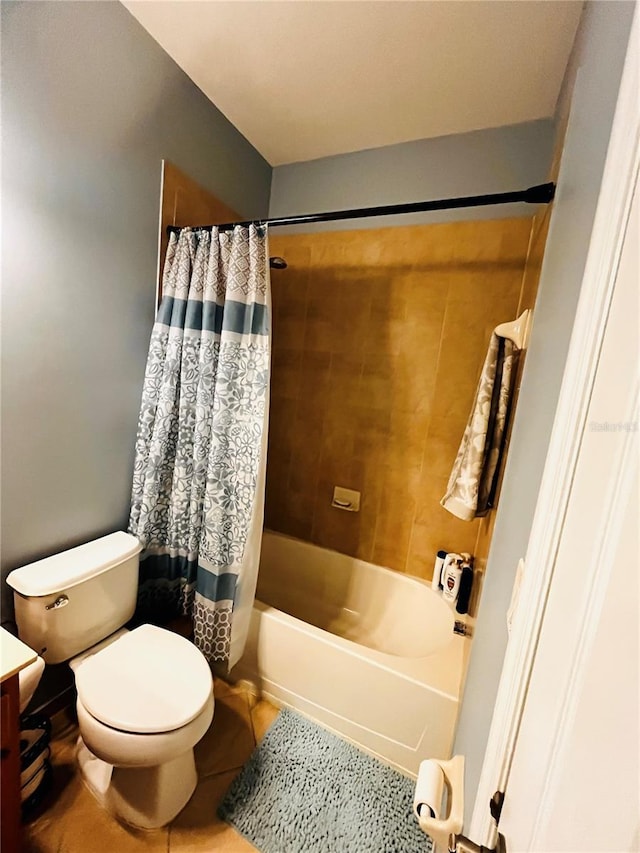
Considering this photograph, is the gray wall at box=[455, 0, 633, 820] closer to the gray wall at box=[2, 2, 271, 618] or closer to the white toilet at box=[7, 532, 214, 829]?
the white toilet at box=[7, 532, 214, 829]

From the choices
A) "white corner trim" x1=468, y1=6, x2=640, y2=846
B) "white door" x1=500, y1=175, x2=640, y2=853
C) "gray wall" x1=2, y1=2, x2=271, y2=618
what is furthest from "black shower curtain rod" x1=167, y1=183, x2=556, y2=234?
"white door" x1=500, y1=175, x2=640, y2=853

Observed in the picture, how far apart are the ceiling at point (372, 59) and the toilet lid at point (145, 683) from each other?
2.22 meters

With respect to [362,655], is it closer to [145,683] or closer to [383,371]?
[145,683]

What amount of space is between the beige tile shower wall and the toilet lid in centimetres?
104

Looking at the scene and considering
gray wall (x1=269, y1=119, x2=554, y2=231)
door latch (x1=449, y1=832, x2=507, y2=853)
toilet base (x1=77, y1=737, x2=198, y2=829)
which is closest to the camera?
door latch (x1=449, y1=832, x2=507, y2=853)

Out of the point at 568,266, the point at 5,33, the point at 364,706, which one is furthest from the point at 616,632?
the point at 5,33

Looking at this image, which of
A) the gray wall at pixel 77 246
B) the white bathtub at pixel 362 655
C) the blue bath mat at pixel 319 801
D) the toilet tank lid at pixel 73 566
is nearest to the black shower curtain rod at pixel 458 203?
the gray wall at pixel 77 246

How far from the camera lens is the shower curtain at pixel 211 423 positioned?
4.64 feet

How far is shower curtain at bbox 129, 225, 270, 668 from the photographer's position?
55.6 inches

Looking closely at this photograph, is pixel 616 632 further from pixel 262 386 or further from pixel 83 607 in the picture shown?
pixel 83 607

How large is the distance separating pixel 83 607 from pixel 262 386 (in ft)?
3.37

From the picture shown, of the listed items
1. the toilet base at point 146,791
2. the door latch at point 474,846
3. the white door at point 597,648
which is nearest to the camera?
the white door at point 597,648

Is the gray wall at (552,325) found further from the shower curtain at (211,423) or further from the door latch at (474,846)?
the shower curtain at (211,423)

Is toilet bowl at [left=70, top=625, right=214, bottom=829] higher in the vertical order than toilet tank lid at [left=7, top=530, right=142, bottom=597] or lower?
lower
